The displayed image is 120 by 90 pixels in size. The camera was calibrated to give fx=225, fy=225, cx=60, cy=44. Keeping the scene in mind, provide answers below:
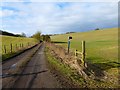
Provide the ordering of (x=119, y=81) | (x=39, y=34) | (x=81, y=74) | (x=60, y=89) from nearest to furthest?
(x=60, y=89) < (x=119, y=81) < (x=81, y=74) < (x=39, y=34)

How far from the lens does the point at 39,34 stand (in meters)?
138

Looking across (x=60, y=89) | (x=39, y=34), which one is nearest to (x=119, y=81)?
(x=60, y=89)

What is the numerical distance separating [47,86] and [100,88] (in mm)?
2222

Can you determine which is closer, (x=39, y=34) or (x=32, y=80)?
(x=32, y=80)

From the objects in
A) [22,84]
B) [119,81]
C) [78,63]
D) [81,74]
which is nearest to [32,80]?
[22,84]

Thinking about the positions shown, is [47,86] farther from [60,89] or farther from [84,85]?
[84,85]

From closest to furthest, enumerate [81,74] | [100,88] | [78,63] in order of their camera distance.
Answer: [100,88], [81,74], [78,63]

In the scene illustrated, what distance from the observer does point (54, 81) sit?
10.3 m

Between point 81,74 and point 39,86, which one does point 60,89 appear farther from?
point 81,74

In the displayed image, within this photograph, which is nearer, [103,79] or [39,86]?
[39,86]

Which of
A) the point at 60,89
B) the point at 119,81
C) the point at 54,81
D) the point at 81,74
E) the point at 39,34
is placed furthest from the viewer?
the point at 39,34

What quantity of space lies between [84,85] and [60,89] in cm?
147

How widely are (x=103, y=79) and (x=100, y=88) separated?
210cm

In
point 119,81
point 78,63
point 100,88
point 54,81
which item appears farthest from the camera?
point 78,63
